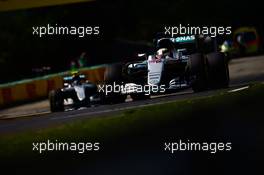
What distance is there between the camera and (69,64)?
16.9 meters

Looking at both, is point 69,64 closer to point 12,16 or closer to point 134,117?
point 12,16

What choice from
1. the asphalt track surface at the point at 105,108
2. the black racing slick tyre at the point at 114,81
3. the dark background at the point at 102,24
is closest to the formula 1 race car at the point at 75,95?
the asphalt track surface at the point at 105,108

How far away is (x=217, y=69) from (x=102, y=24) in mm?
9193

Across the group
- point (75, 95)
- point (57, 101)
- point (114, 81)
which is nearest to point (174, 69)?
point (114, 81)

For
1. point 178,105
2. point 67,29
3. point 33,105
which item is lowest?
point 33,105

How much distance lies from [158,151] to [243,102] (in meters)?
2.01

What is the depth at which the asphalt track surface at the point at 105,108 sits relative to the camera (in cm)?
1026

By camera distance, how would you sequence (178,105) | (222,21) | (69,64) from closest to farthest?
(178,105) → (222,21) → (69,64)

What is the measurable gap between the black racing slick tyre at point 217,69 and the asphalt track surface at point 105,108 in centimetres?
22

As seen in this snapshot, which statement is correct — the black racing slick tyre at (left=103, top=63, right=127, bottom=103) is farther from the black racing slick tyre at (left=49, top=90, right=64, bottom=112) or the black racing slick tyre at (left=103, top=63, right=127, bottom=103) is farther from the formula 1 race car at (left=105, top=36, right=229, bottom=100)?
the black racing slick tyre at (left=49, top=90, right=64, bottom=112)

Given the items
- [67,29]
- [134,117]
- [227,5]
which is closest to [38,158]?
[134,117]

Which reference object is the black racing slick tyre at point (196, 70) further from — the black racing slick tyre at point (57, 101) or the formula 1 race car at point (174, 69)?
the black racing slick tyre at point (57, 101)

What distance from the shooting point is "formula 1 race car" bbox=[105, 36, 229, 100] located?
11.1 meters

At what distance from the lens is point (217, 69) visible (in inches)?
435
